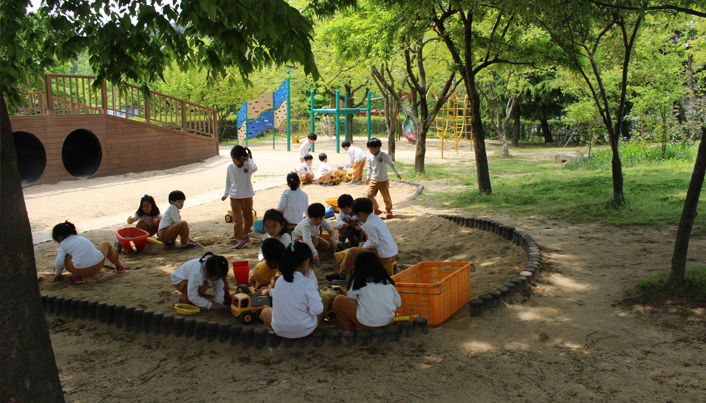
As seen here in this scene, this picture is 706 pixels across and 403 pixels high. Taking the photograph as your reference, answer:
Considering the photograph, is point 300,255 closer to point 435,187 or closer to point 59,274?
point 59,274

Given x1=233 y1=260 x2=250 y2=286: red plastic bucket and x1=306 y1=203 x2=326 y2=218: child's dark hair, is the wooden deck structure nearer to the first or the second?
x1=306 y1=203 x2=326 y2=218: child's dark hair

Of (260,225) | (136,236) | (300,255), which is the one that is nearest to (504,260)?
(300,255)

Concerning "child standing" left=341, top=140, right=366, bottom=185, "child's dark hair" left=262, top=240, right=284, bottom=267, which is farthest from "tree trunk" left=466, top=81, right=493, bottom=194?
"child's dark hair" left=262, top=240, right=284, bottom=267

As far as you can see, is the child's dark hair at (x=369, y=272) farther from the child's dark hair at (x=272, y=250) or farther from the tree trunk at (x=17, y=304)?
the tree trunk at (x=17, y=304)

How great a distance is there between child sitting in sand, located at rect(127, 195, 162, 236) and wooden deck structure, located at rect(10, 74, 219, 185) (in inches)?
242

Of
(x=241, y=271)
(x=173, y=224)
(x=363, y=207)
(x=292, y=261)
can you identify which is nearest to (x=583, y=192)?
(x=363, y=207)

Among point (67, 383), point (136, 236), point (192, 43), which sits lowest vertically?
point (67, 383)

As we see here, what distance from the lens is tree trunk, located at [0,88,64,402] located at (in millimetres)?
2746

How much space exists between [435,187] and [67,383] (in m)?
10.7

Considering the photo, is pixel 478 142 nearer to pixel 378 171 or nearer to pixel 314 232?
pixel 378 171

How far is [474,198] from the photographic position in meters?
10.8

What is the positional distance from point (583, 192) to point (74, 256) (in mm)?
9752

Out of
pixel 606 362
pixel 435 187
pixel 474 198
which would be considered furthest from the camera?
pixel 435 187

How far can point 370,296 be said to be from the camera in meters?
4.20
